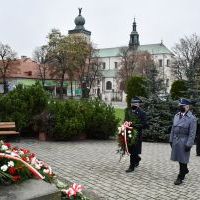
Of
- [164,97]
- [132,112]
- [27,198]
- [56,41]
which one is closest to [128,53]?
[56,41]

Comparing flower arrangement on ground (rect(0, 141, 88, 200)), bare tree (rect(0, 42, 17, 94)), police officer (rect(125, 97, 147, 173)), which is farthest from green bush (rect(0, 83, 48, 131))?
bare tree (rect(0, 42, 17, 94))

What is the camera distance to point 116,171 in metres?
9.55

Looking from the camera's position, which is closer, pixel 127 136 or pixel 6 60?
pixel 127 136

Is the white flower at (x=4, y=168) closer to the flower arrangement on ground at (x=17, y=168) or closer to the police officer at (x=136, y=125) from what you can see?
the flower arrangement on ground at (x=17, y=168)

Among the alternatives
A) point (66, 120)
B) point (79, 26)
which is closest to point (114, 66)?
point (79, 26)

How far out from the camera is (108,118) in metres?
15.8

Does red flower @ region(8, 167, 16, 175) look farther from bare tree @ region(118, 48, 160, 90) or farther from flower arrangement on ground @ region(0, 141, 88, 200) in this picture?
bare tree @ region(118, 48, 160, 90)

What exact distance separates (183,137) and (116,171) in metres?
1.85

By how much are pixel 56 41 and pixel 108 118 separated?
40.4 metres

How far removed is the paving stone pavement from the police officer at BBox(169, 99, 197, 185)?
43 cm

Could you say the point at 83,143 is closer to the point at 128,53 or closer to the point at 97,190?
the point at 97,190

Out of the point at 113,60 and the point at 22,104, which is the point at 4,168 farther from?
the point at 113,60

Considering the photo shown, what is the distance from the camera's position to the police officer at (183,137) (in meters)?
8.48

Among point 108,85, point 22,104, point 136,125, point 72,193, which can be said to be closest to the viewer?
point 72,193
